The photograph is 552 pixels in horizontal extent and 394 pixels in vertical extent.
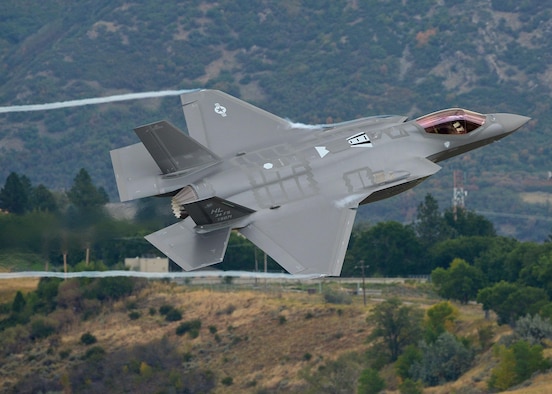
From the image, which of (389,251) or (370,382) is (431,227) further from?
(370,382)

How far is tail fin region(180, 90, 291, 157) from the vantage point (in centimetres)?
5119

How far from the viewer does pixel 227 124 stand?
52.2 m

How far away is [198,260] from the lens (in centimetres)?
4675

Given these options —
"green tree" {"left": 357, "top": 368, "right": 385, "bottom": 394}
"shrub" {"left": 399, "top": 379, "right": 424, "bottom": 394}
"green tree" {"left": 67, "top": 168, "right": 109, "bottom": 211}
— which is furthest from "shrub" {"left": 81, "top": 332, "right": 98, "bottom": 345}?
"green tree" {"left": 67, "top": 168, "right": 109, "bottom": 211}

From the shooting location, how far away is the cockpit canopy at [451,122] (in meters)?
51.2

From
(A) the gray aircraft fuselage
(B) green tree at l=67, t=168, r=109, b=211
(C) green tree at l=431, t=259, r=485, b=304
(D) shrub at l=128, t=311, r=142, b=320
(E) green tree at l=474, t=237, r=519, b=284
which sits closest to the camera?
(A) the gray aircraft fuselage

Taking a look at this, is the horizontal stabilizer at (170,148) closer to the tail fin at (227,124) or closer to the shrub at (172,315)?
the tail fin at (227,124)

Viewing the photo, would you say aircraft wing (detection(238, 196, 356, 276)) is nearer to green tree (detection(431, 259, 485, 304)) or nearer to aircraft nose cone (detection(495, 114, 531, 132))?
aircraft nose cone (detection(495, 114, 531, 132))

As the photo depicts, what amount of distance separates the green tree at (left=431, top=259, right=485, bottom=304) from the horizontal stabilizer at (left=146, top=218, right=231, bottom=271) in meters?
81.4

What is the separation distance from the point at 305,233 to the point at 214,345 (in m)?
67.4

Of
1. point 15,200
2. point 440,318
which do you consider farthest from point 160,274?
point 440,318

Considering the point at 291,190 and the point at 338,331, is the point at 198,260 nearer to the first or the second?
the point at 291,190

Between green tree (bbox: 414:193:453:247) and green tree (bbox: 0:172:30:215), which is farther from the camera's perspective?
green tree (bbox: 414:193:453:247)

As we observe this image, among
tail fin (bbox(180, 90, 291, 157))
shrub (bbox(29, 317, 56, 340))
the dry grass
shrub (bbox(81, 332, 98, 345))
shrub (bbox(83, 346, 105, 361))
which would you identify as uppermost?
tail fin (bbox(180, 90, 291, 157))
